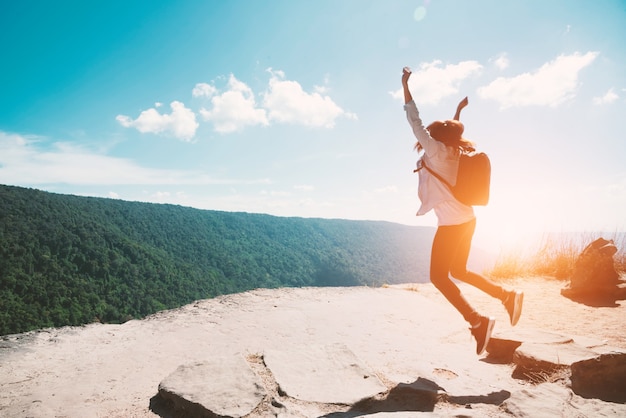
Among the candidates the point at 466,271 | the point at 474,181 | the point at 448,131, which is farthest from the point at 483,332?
the point at 448,131

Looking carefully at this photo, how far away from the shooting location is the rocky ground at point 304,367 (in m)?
1.54

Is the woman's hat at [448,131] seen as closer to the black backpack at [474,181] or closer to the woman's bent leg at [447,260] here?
A: the black backpack at [474,181]

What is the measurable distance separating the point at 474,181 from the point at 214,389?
6.65 ft

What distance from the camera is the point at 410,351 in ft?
8.00

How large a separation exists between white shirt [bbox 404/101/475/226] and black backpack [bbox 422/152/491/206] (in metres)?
0.05

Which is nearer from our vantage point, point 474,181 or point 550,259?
point 474,181

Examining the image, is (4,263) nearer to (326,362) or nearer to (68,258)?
(68,258)

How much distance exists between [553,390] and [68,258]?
69.1 meters

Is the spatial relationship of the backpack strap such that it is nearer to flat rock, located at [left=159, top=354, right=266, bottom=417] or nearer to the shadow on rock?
the shadow on rock

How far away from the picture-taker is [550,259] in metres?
7.11

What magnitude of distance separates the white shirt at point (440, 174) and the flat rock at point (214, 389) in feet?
5.35

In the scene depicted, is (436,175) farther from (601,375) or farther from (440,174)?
(601,375)

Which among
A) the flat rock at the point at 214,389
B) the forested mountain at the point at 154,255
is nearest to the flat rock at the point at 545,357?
the flat rock at the point at 214,389

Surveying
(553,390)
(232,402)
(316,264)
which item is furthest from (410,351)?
(316,264)
